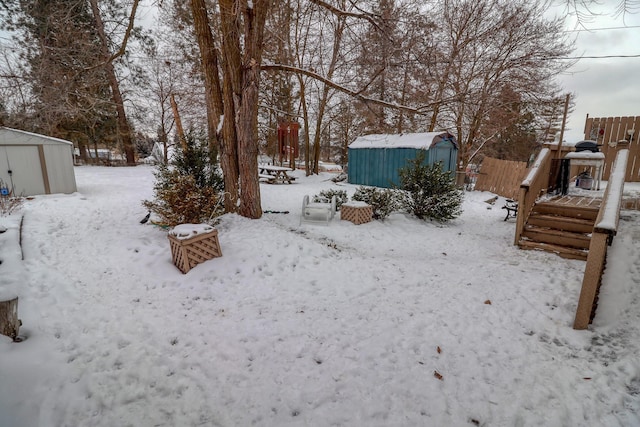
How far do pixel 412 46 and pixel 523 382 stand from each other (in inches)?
207

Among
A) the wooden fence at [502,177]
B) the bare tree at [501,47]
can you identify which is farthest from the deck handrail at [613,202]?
the bare tree at [501,47]

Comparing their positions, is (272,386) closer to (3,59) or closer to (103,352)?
(103,352)

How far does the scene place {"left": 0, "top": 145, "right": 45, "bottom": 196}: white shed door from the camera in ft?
26.6

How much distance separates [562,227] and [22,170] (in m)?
13.2

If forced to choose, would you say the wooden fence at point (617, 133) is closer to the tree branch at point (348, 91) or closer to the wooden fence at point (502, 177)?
the wooden fence at point (502, 177)

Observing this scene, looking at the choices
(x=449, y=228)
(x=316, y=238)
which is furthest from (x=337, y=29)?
(x=449, y=228)

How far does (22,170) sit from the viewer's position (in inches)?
327

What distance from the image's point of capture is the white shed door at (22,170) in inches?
319

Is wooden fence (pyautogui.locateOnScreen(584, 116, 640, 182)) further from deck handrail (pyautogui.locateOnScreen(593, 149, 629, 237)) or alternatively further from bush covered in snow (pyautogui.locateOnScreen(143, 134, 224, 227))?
bush covered in snow (pyautogui.locateOnScreen(143, 134, 224, 227))

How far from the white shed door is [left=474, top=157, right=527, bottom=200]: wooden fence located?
51.0 ft

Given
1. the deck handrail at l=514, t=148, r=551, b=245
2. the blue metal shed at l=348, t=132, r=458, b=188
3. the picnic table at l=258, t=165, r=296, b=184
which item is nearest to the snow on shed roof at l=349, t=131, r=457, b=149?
the blue metal shed at l=348, t=132, r=458, b=188

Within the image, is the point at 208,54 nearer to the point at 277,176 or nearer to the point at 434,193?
the point at 434,193

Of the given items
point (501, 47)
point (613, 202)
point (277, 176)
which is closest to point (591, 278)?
point (613, 202)

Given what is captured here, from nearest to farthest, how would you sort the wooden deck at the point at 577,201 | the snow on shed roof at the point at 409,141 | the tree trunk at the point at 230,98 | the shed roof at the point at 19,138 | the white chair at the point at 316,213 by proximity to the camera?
the wooden deck at the point at 577,201 < the tree trunk at the point at 230,98 < the white chair at the point at 316,213 < the shed roof at the point at 19,138 < the snow on shed roof at the point at 409,141
